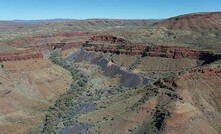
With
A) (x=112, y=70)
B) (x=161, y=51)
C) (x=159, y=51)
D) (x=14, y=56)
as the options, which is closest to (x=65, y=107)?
(x=14, y=56)

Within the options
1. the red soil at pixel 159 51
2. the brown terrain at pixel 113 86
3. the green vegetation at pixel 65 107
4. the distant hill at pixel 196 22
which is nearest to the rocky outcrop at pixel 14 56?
the brown terrain at pixel 113 86

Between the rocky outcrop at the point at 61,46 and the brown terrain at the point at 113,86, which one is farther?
the rocky outcrop at the point at 61,46

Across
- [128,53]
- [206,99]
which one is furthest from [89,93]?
[206,99]

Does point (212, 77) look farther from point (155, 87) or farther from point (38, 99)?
point (38, 99)

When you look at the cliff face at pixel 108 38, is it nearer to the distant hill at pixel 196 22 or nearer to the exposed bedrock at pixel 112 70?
the exposed bedrock at pixel 112 70

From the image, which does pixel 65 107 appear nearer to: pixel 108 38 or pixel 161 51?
pixel 161 51

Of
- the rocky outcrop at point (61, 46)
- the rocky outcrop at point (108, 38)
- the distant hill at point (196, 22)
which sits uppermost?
the distant hill at point (196, 22)
